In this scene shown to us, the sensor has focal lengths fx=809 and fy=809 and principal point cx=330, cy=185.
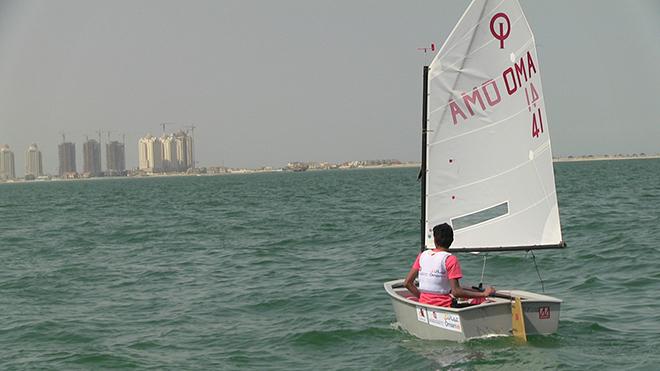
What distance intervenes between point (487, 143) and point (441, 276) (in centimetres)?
261

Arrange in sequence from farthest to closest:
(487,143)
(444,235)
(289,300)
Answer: (289,300)
(487,143)
(444,235)

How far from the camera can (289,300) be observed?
1559 centimetres

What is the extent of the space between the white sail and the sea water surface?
1705mm

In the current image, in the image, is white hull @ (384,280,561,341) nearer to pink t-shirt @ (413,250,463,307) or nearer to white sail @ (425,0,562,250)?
pink t-shirt @ (413,250,463,307)

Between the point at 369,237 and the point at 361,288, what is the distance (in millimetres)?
10559

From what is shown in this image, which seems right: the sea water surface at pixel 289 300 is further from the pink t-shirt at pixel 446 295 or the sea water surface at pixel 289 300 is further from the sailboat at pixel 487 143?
the sailboat at pixel 487 143

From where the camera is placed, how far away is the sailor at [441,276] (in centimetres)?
1052

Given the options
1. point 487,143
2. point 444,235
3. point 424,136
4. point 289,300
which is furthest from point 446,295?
point 289,300

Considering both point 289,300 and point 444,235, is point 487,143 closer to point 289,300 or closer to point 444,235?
point 444,235

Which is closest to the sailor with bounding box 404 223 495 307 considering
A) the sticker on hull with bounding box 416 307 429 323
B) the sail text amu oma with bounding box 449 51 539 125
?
the sticker on hull with bounding box 416 307 429 323

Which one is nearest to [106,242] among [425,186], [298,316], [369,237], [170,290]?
[369,237]

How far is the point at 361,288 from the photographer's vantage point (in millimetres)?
16594

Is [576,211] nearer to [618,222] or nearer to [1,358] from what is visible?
[618,222]

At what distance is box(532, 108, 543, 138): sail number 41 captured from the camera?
40.7 ft
